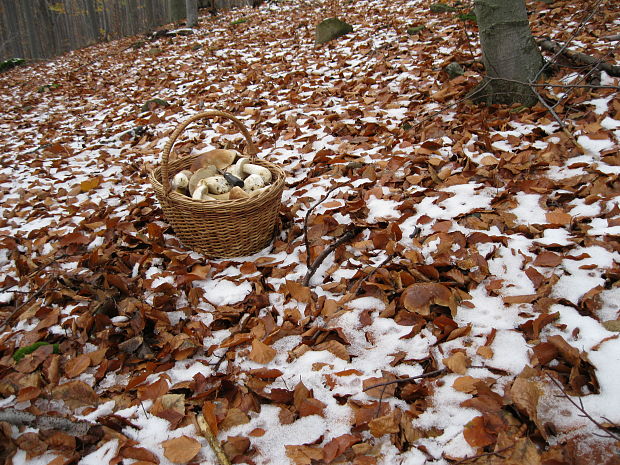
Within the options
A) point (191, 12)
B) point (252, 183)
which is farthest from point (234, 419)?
point (191, 12)

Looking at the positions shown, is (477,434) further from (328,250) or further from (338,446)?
(328,250)

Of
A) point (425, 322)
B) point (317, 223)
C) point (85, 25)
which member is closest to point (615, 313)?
point (425, 322)

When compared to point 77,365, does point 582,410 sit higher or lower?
higher

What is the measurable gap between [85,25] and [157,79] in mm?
16060

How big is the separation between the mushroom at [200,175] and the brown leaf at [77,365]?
3.55 ft

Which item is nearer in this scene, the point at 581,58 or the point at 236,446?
the point at 236,446

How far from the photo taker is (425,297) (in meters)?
1.75

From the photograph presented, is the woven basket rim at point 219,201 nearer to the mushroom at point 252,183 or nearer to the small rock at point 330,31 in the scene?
the mushroom at point 252,183

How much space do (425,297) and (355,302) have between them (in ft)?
1.09

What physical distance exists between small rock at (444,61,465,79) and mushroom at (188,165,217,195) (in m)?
2.78

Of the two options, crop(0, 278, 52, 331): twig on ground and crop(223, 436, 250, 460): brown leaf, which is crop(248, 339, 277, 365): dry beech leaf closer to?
crop(223, 436, 250, 460): brown leaf

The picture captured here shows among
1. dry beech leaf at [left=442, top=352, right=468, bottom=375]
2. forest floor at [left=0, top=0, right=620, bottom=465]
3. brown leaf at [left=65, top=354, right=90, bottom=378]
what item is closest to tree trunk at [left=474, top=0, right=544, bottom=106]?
forest floor at [left=0, top=0, right=620, bottom=465]

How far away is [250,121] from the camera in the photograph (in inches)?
175

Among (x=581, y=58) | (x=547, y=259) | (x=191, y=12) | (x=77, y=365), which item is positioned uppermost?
(x=191, y=12)
